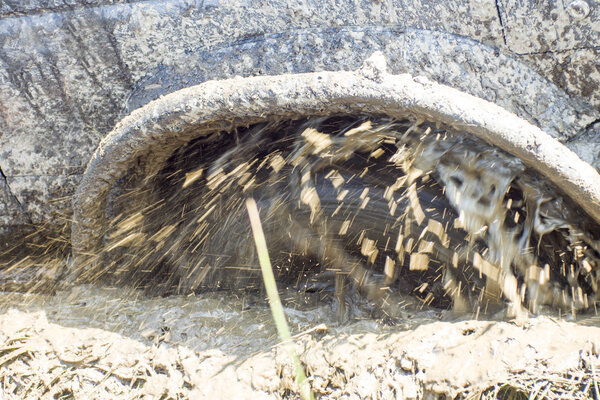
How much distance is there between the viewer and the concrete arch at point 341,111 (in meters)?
1.25

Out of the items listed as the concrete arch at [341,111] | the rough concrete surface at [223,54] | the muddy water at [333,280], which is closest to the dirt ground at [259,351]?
the muddy water at [333,280]

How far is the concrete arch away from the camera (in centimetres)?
125

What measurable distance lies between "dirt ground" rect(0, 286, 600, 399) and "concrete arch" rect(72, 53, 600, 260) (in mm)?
420

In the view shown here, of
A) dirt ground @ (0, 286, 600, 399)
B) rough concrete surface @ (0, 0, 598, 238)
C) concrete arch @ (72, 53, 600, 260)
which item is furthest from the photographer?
rough concrete surface @ (0, 0, 598, 238)

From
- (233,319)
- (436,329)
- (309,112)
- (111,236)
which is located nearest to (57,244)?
(111,236)

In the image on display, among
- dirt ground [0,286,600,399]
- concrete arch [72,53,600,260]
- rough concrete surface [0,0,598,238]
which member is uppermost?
rough concrete surface [0,0,598,238]

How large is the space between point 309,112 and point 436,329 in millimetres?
737

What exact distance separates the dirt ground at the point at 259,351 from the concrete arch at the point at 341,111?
42 centimetres

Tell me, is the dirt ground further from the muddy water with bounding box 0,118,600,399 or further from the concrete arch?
the concrete arch

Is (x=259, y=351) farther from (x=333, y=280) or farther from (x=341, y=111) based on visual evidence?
(x=341, y=111)

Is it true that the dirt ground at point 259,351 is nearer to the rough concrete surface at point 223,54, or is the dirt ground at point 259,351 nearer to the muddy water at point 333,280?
the muddy water at point 333,280

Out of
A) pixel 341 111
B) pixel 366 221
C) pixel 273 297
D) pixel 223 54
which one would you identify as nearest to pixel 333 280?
pixel 273 297

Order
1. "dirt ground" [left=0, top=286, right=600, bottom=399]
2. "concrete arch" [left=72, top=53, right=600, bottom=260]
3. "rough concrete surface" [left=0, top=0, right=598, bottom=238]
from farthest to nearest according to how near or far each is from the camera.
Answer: "rough concrete surface" [left=0, top=0, right=598, bottom=238]
"dirt ground" [left=0, top=286, right=600, bottom=399]
"concrete arch" [left=72, top=53, right=600, bottom=260]

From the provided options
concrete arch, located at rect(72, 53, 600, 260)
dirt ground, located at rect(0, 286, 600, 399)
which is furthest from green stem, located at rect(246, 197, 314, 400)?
concrete arch, located at rect(72, 53, 600, 260)
